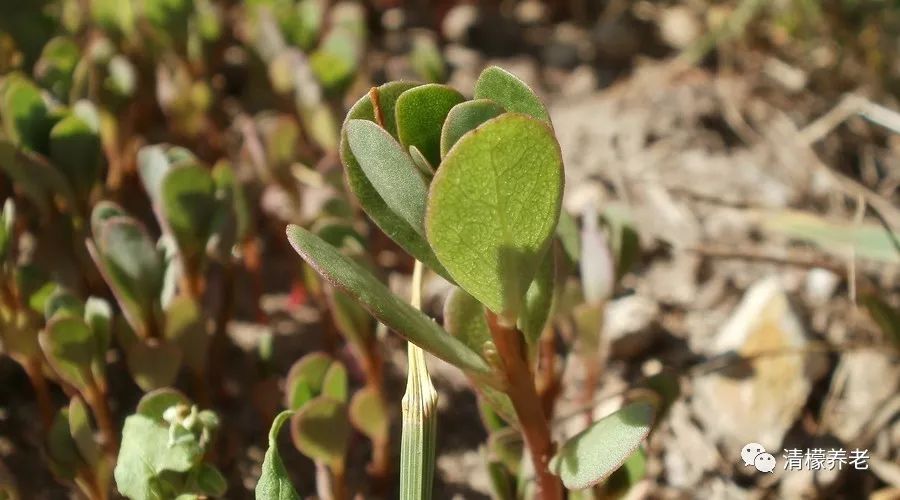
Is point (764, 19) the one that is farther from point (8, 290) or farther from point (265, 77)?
point (8, 290)

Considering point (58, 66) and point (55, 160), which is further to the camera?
point (58, 66)

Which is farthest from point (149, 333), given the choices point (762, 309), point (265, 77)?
point (762, 309)

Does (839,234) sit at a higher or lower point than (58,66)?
lower

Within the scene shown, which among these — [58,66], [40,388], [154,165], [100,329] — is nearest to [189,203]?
[154,165]

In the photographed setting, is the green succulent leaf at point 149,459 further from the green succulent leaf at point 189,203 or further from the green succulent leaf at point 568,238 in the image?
the green succulent leaf at point 568,238

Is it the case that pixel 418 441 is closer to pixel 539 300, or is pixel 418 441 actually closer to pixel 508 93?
pixel 539 300

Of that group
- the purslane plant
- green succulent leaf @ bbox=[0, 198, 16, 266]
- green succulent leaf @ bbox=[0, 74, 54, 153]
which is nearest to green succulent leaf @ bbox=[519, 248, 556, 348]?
the purslane plant

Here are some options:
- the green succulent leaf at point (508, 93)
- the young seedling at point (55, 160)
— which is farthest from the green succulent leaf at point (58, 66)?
the green succulent leaf at point (508, 93)
